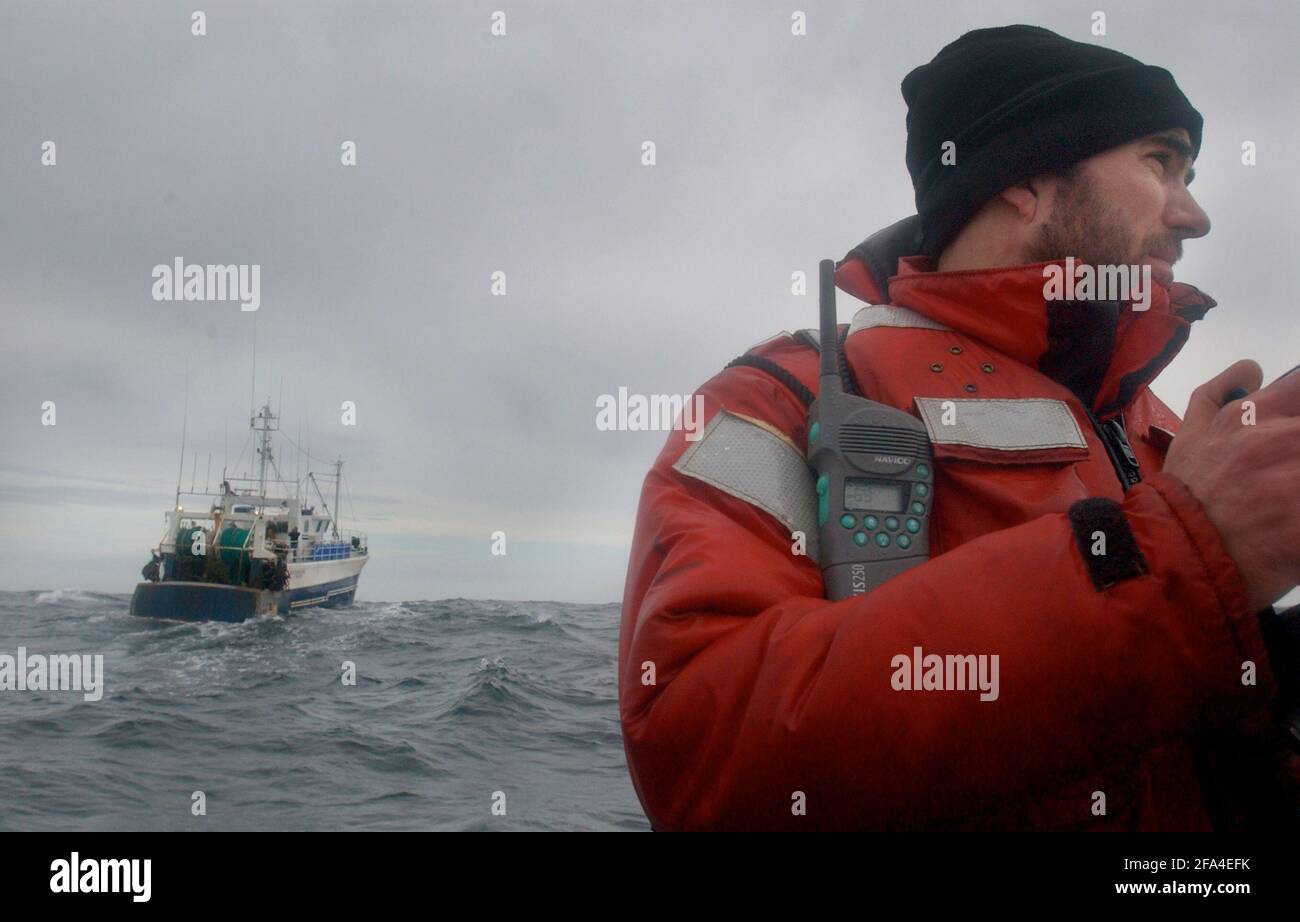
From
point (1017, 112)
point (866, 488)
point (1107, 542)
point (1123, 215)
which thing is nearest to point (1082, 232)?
point (1123, 215)

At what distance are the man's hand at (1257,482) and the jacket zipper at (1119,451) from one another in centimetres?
64

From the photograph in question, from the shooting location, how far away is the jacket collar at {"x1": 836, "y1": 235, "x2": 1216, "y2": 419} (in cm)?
180

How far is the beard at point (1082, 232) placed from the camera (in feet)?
6.05

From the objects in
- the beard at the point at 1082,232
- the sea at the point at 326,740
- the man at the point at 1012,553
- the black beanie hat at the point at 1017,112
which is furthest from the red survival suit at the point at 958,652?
the sea at the point at 326,740

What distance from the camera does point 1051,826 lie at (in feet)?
4.54

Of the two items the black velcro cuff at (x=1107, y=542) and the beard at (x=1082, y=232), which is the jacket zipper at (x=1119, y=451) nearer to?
the beard at (x=1082, y=232)

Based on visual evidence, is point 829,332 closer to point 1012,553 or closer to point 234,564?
point 1012,553

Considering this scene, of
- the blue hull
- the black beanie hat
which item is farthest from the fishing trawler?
the black beanie hat
